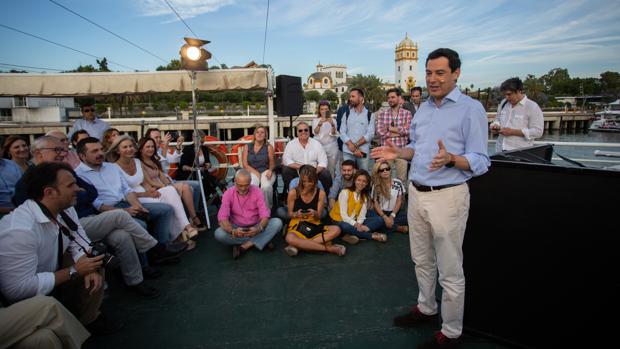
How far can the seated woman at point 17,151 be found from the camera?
10.9 ft

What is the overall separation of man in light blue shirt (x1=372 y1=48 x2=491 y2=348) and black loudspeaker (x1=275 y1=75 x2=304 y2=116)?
Result: 3930 millimetres

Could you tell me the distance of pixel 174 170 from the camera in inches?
222

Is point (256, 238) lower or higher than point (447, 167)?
lower

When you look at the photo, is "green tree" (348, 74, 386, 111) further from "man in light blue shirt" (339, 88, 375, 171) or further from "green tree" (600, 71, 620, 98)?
"man in light blue shirt" (339, 88, 375, 171)

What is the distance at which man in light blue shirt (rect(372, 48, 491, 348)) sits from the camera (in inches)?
70.8

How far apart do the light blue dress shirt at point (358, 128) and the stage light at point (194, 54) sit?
7.28ft

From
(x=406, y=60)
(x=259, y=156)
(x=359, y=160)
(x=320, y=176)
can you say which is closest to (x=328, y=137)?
(x=359, y=160)

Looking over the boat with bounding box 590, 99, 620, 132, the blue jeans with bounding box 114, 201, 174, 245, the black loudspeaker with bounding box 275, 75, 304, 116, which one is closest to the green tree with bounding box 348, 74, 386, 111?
the boat with bounding box 590, 99, 620, 132

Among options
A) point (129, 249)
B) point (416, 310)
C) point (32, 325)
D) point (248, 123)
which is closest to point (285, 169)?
point (129, 249)

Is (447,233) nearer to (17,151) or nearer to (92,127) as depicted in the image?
(17,151)

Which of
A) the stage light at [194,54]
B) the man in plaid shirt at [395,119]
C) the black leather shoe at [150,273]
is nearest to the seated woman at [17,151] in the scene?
the black leather shoe at [150,273]

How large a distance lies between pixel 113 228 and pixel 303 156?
2643 millimetres

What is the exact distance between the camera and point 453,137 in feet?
6.07

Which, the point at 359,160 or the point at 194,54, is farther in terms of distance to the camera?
the point at 359,160
